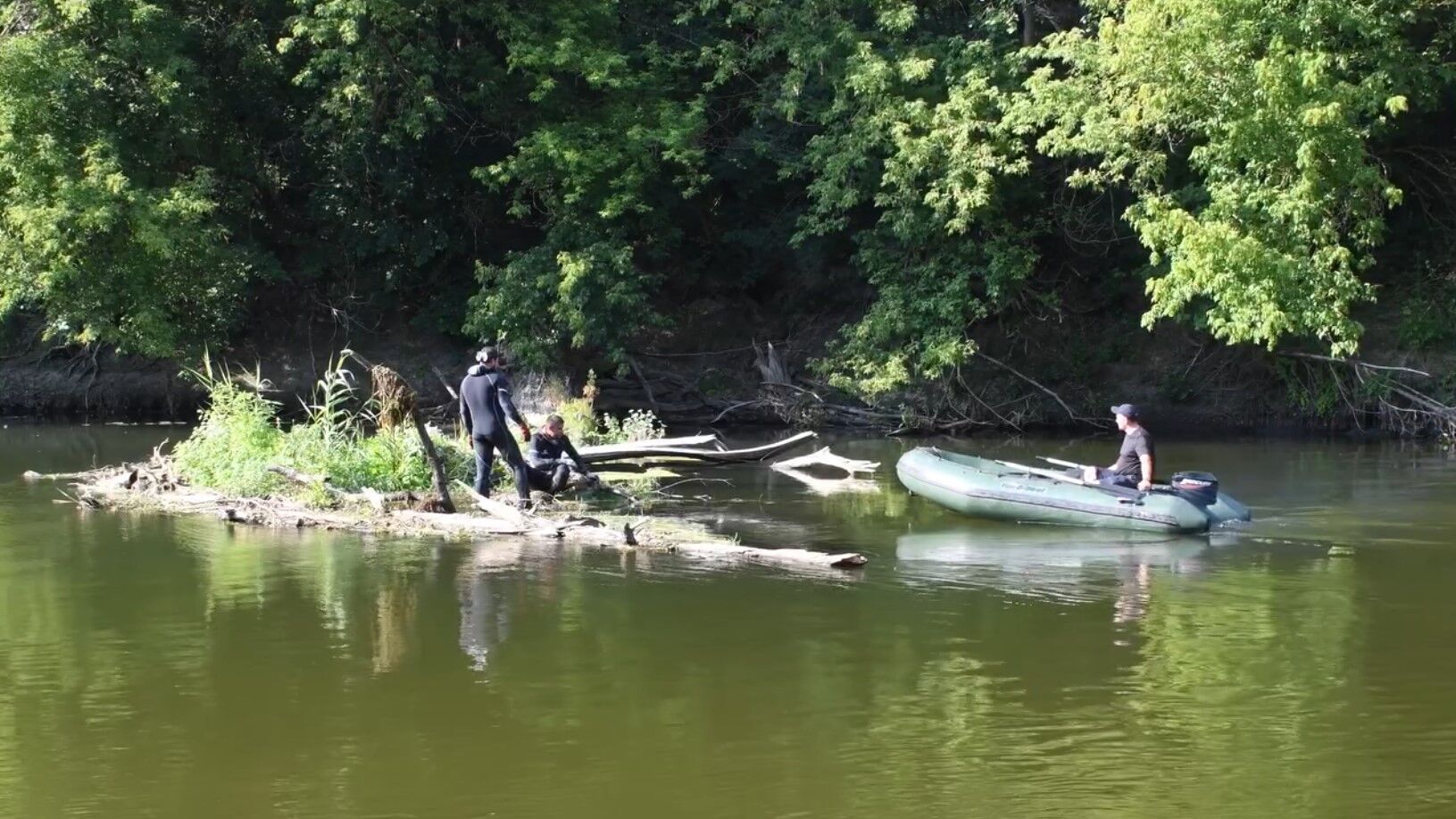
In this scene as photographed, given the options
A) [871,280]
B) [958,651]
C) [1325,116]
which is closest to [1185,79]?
[1325,116]

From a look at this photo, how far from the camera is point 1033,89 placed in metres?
22.0

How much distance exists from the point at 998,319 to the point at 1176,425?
320cm

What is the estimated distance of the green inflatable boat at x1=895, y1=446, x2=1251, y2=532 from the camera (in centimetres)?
1410

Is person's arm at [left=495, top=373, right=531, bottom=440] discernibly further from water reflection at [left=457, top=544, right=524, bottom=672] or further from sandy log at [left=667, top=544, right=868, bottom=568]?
sandy log at [left=667, top=544, right=868, bottom=568]

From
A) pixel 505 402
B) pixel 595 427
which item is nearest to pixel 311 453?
pixel 505 402

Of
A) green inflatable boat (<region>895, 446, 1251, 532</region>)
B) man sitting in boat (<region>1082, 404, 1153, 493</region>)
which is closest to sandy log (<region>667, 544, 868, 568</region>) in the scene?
green inflatable boat (<region>895, 446, 1251, 532</region>)

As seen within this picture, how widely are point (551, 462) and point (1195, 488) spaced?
5900 millimetres

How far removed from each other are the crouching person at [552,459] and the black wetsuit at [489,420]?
78cm

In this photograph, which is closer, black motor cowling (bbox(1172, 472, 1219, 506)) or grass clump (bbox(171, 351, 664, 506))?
black motor cowling (bbox(1172, 472, 1219, 506))

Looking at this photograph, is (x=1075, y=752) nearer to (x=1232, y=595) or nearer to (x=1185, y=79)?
(x=1232, y=595)

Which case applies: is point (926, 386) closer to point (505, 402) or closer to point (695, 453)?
point (695, 453)

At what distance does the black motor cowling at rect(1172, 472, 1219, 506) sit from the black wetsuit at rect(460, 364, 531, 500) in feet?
19.0

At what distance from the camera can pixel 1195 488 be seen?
1414cm

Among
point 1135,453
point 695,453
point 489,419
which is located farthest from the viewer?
point 695,453
